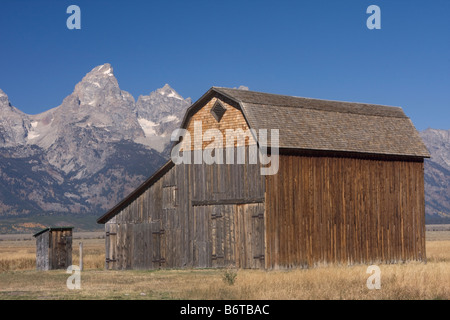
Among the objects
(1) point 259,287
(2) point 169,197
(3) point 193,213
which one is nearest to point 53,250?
(2) point 169,197

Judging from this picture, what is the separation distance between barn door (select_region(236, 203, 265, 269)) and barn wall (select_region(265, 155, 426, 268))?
466 millimetres

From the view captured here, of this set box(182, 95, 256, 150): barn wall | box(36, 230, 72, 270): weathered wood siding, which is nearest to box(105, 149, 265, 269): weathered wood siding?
box(182, 95, 256, 150): barn wall

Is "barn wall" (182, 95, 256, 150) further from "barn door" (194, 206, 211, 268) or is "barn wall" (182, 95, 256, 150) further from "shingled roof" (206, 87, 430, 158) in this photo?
"barn door" (194, 206, 211, 268)

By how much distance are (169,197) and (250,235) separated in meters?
6.38

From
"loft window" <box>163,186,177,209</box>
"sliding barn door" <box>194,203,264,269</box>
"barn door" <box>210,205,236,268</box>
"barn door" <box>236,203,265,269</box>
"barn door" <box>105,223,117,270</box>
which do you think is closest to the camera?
"barn door" <box>236,203,265,269</box>

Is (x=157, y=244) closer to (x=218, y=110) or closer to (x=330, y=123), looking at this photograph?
(x=218, y=110)

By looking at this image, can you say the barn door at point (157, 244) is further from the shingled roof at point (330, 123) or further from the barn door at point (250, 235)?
the shingled roof at point (330, 123)

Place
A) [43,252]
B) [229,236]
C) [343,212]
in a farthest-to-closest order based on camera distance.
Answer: [43,252] < [343,212] < [229,236]

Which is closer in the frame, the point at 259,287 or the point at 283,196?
the point at 259,287

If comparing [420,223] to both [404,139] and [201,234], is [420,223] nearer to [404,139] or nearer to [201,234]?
[404,139]

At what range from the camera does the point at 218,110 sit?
38281 mm

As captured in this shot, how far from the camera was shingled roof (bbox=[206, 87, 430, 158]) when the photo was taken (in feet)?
121
